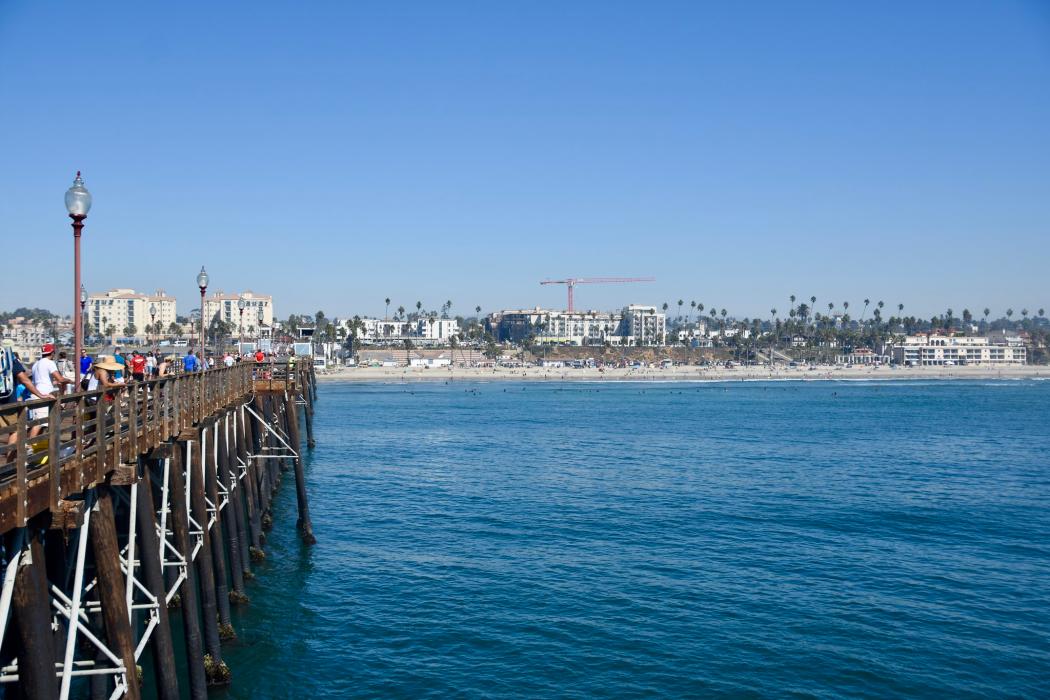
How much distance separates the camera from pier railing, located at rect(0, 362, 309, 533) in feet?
29.0

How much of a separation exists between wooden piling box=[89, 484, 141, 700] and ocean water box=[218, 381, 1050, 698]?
272 inches

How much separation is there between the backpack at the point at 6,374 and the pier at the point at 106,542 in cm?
150

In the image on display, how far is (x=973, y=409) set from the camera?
107938mm

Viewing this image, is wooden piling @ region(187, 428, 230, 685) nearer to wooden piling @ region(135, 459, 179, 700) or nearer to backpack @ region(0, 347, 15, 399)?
backpack @ region(0, 347, 15, 399)

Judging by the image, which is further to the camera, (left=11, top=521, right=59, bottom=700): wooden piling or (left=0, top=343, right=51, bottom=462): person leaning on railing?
(left=0, top=343, right=51, bottom=462): person leaning on railing

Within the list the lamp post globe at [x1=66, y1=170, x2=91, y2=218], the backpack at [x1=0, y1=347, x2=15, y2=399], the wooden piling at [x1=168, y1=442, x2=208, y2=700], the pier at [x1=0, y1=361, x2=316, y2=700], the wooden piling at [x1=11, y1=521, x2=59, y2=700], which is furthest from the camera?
the wooden piling at [x1=168, y1=442, x2=208, y2=700]

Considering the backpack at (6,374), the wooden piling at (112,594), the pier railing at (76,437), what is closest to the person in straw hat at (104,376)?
the pier railing at (76,437)

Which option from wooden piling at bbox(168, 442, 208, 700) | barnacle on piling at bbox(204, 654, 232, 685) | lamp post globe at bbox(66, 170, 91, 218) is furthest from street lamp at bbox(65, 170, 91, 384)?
barnacle on piling at bbox(204, 654, 232, 685)

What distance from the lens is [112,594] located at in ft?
35.1

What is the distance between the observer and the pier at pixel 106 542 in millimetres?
8883

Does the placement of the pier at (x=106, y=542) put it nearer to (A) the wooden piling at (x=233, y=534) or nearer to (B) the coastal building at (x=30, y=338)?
(A) the wooden piling at (x=233, y=534)

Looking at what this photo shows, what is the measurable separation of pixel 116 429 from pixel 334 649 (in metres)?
10.3

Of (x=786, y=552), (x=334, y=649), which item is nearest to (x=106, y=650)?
(x=334, y=649)

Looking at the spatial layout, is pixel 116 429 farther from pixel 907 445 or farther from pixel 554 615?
pixel 907 445
